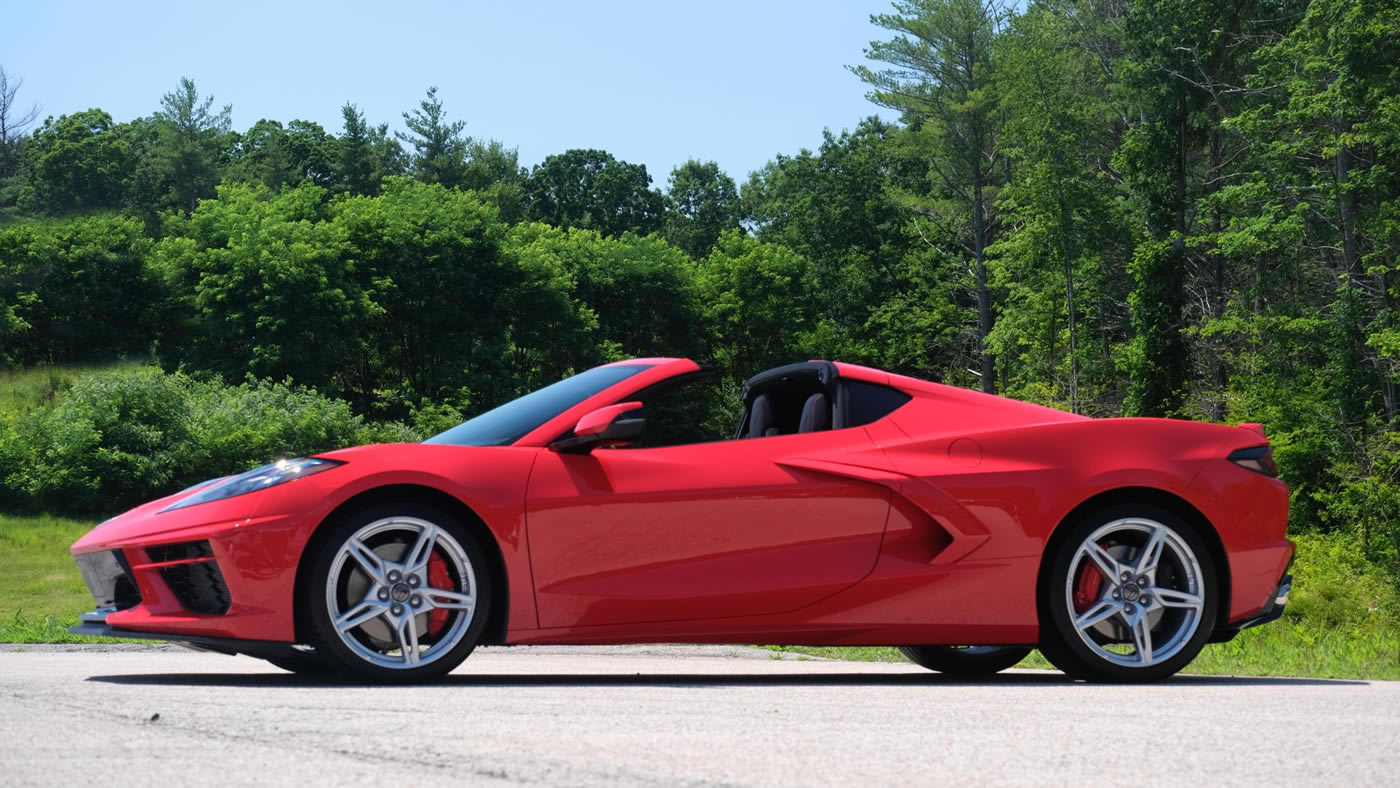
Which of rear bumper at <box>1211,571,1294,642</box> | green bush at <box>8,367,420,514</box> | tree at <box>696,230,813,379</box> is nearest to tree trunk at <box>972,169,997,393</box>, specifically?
tree at <box>696,230,813,379</box>

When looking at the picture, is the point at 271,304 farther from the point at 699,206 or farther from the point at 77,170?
the point at 699,206

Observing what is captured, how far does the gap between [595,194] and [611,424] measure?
87278 millimetres

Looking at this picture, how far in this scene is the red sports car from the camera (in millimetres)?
5727

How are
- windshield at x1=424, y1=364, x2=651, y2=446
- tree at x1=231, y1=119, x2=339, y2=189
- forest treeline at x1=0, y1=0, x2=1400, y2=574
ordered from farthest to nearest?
tree at x1=231, y1=119, x2=339, y2=189 < forest treeline at x1=0, y1=0, x2=1400, y2=574 < windshield at x1=424, y1=364, x2=651, y2=446

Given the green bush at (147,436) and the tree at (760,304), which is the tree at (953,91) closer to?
the tree at (760,304)

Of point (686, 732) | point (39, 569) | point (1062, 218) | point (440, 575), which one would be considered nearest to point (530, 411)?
point (440, 575)

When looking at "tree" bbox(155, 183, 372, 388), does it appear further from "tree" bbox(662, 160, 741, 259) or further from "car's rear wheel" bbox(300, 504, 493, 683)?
"car's rear wheel" bbox(300, 504, 493, 683)

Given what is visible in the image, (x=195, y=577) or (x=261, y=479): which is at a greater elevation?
(x=261, y=479)

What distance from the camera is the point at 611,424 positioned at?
5781 millimetres

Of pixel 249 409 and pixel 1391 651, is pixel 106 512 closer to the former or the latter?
pixel 249 409

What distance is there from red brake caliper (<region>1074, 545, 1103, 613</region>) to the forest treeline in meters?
28.8

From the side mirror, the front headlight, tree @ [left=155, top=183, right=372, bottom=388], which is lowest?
the front headlight

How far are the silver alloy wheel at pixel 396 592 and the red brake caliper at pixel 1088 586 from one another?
100 inches

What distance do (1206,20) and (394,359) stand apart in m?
36.9
